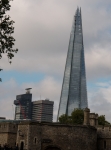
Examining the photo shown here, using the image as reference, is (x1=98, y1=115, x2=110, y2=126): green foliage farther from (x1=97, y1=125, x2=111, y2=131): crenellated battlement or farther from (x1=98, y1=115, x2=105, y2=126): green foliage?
(x1=97, y1=125, x2=111, y2=131): crenellated battlement

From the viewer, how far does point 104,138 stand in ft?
210

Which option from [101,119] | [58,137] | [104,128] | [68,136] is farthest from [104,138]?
[101,119]

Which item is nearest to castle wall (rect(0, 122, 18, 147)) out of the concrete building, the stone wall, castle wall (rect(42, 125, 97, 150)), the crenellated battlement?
the concrete building

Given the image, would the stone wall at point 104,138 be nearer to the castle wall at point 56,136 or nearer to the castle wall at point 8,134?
the castle wall at point 56,136

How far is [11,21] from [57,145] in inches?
1181

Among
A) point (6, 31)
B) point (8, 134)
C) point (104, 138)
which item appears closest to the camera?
point (6, 31)

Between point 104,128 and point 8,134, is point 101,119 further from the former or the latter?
point 8,134

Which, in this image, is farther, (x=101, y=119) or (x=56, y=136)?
(x=101, y=119)

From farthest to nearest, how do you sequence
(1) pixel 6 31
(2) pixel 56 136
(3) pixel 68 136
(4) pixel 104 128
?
(4) pixel 104 128
(3) pixel 68 136
(2) pixel 56 136
(1) pixel 6 31

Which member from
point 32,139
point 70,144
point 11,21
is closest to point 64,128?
point 70,144

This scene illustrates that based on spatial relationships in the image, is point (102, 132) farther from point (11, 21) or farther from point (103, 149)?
point (11, 21)

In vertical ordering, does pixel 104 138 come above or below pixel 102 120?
below

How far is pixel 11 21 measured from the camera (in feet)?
104

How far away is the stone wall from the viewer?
63.4 metres
